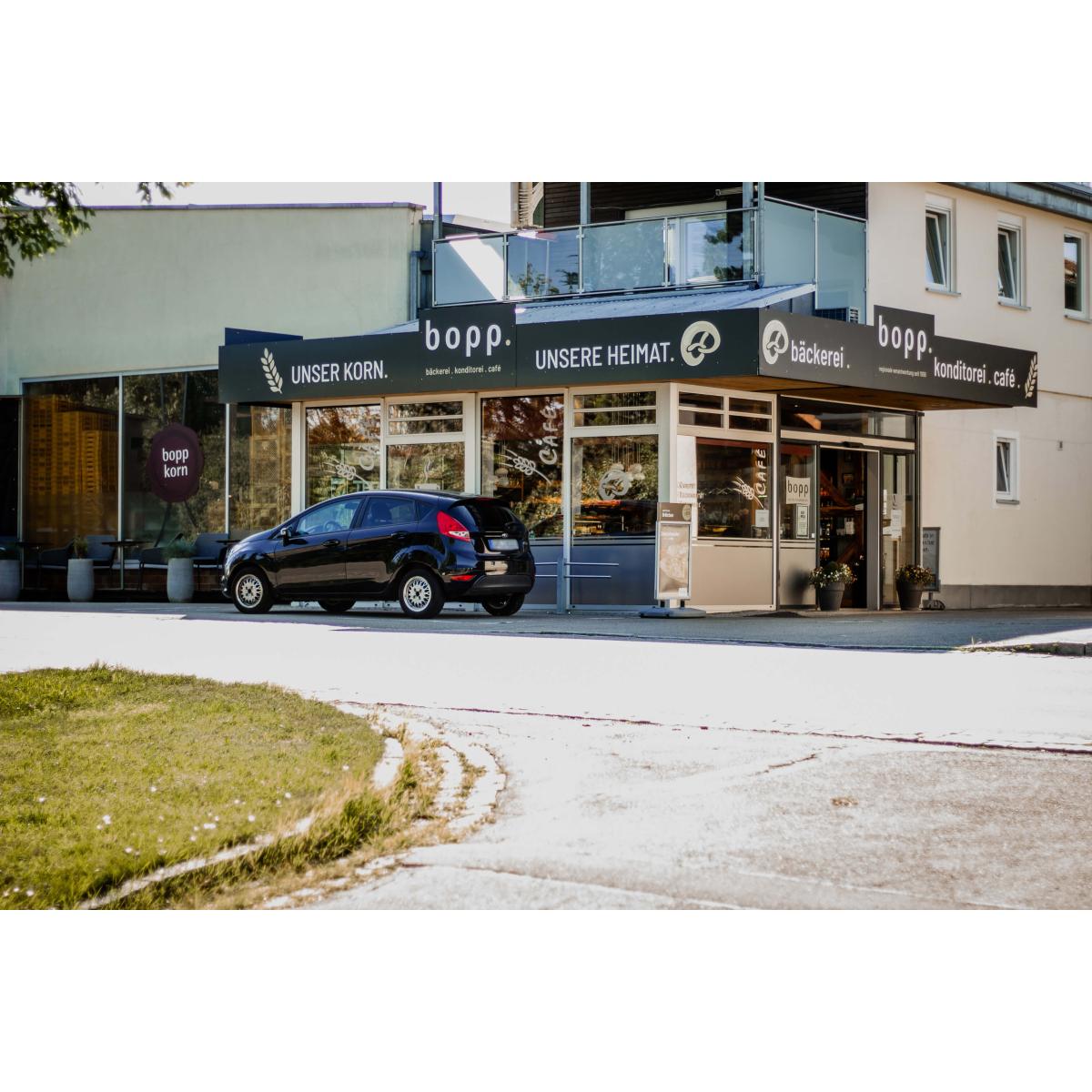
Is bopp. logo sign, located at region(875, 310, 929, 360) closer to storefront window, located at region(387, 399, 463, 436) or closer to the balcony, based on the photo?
the balcony

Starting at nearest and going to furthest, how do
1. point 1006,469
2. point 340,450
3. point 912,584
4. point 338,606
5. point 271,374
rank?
point 338,606 → point 271,374 → point 340,450 → point 912,584 → point 1006,469

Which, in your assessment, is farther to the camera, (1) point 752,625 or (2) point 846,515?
(2) point 846,515

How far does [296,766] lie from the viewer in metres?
7.31

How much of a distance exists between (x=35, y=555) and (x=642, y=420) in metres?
13.6

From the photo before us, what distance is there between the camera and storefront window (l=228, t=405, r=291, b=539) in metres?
26.2

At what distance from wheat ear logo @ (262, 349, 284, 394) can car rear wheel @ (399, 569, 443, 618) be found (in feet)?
18.6

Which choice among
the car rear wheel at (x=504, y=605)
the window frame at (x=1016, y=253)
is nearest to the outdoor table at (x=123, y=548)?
the car rear wheel at (x=504, y=605)

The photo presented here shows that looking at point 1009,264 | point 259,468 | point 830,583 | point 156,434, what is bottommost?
point 830,583

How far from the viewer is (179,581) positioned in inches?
1023

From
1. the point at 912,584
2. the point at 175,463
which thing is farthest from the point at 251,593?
the point at 912,584

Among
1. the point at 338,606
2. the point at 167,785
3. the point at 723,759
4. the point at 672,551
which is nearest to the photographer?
the point at 167,785

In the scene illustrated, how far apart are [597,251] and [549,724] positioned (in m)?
14.6

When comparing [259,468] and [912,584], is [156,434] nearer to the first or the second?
[259,468]

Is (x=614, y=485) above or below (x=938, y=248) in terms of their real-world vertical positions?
below
